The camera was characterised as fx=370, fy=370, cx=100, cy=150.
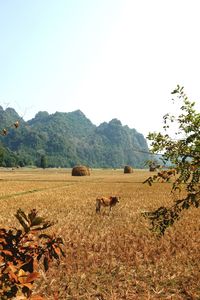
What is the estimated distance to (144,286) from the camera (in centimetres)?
725

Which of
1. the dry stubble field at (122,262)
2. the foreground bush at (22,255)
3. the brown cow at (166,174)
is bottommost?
the dry stubble field at (122,262)

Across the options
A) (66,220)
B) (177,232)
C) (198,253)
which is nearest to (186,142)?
(198,253)

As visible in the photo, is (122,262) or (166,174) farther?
(122,262)

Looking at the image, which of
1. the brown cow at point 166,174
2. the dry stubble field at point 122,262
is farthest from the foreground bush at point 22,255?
the brown cow at point 166,174

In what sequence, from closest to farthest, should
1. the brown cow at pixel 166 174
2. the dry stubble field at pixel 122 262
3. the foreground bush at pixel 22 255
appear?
the foreground bush at pixel 22 255 → the brown cow at pixel 166 174 → the dry stubble field at pixel 122 262

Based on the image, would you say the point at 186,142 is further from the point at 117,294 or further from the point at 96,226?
the point at 96,226

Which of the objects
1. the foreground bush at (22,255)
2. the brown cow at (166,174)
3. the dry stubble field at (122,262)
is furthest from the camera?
the dry stubble field at (122,262)

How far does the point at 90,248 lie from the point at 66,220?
4.54 m

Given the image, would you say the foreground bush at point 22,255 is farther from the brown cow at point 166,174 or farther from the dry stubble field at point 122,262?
the brown cow at point 166,174

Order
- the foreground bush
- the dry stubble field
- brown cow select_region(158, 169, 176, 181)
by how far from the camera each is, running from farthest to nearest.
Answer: the dry stubble field < brown cow select_region(158, 169, 176, 181) < the foreground bush

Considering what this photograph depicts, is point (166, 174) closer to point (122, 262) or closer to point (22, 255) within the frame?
point (22, 255)

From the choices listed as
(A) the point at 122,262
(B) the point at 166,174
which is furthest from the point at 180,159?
(A) the point at 122,262

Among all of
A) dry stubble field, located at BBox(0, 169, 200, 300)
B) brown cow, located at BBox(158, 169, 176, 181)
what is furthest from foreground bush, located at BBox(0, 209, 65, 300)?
brown cow, located at BBox(158, 169, 176, 181)

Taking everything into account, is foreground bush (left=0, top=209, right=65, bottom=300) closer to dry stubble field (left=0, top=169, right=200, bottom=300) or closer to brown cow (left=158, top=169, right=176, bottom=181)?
dry stubble field (left=0, top=169, right=200, bottom=300)
